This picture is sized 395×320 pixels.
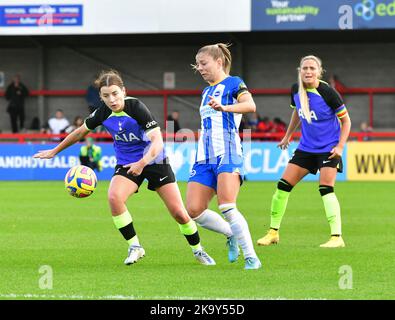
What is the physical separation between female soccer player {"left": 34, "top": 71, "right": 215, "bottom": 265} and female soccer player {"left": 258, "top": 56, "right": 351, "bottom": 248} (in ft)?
7.31

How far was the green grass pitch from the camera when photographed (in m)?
7.71

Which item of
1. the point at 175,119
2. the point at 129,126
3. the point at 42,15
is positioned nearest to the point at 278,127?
the point at 175,119

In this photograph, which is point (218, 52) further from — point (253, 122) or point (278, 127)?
point (253, 122)

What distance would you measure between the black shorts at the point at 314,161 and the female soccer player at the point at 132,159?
A: 2.39 meters

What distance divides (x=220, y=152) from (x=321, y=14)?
22149mm

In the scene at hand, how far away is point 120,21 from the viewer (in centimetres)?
3180

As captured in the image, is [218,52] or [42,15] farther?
[42,15]

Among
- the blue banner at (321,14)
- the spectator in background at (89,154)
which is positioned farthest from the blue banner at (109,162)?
the blue banner at (321,14)

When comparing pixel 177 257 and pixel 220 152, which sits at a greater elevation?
pixel 220 152

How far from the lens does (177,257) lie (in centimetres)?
1022

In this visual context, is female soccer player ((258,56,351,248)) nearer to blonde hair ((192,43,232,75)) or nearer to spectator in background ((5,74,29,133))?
blonde hair ((192,43,232,75))

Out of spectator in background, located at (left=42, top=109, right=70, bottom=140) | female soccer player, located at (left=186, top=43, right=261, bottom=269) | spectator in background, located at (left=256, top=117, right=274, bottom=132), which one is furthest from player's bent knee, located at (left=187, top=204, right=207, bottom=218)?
spectator in background, located at (left=42, top=109, right=70, bottom=140)
